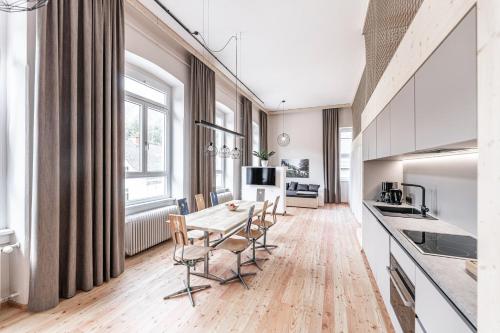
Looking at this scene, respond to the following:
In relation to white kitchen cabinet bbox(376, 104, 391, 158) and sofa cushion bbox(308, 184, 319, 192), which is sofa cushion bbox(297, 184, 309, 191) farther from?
white kitchen cabinet bbox(376, 104, 391, 158)

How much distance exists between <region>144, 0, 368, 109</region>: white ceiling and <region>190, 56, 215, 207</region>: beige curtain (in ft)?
1.77

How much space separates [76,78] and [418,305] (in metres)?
3.34

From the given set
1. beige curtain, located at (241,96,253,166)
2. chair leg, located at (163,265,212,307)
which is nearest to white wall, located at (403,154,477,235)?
chair leg, located at (163,265,212,307)

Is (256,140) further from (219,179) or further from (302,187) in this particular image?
(219,179)

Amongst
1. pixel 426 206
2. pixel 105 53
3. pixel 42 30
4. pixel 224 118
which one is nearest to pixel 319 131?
pixel 224 118

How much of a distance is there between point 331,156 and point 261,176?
317 centimetres

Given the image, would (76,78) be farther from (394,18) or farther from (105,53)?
(394,18)

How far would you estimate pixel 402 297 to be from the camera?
1514 mm

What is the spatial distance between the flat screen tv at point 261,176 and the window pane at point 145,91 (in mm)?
3083

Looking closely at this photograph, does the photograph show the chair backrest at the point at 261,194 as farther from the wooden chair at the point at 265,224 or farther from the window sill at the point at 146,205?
the window sill at the point at 146,205

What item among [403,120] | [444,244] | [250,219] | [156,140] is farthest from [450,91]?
[156,140]

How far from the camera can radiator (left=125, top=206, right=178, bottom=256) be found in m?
3.23

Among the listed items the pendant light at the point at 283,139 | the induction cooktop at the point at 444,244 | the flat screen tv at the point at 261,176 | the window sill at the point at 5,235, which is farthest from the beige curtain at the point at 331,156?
the window sill at the point at 5,235

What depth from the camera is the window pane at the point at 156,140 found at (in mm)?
4048
